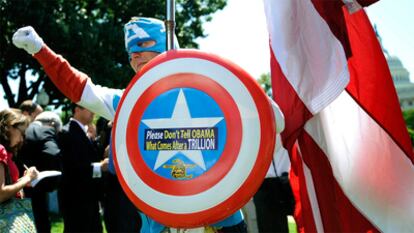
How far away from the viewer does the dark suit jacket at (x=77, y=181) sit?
171 inches

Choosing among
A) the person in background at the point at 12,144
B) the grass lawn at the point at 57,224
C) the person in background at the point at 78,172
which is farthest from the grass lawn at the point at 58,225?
the person in background at the point at 12,144

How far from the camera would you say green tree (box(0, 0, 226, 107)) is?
11695mm

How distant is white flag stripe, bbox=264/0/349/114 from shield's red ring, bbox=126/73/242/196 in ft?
1.64

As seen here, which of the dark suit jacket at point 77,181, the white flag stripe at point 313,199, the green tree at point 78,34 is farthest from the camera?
the green tree at point 78,34

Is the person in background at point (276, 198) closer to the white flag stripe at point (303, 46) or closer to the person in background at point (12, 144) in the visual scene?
the person in background at point (12, 144)

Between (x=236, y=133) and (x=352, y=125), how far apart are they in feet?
2.52

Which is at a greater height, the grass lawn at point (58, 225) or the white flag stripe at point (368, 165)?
the white flag stripe at point (368, 165)

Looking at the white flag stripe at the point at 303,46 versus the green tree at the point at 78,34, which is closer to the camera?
the white flag stripe at the point at 303,46

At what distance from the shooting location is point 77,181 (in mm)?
4387

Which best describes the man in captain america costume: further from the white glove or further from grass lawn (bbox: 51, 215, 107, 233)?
grass lawn (bbox: 51, 215, 107, 233)

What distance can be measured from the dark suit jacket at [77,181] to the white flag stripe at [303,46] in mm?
2850

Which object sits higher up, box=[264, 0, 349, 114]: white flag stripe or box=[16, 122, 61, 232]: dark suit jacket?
box=[264, 0, 349, 114]: white flag stripe

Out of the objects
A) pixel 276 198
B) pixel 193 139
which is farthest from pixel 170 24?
pixel 276 198

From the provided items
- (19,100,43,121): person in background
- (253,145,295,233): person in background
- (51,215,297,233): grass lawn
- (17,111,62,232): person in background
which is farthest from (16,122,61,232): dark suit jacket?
(51,215,297,233): grass lawn
